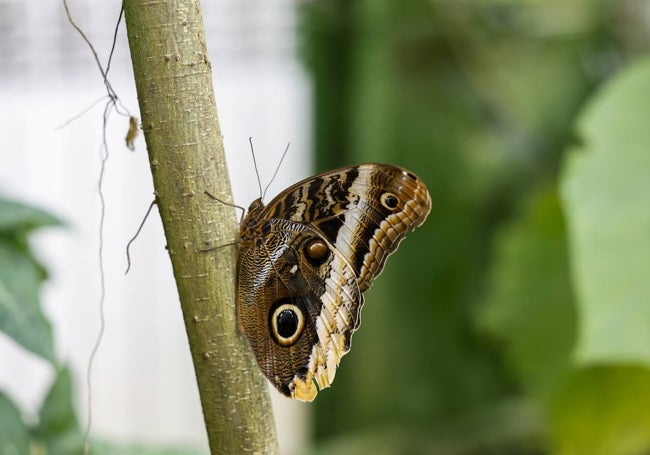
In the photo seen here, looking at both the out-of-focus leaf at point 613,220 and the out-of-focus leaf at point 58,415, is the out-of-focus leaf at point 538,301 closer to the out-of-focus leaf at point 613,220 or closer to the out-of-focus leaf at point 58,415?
the out-of-focus leaf at point 613,220

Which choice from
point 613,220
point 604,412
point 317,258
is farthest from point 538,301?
point 317,258

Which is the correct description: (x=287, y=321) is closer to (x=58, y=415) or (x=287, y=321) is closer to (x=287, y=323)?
(x=287, y=323)

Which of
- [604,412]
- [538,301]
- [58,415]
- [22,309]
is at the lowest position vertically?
[604,412]

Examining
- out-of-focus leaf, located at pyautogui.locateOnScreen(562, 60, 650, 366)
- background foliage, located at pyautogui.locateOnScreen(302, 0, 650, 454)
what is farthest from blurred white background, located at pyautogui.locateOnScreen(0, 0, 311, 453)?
out-of-focus leaf, located at pyautogui.locateOnScreen(562, 60, 650, 366)

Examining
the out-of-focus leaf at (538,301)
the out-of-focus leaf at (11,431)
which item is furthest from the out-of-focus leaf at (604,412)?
the out-of-focus leaf at (11,431)

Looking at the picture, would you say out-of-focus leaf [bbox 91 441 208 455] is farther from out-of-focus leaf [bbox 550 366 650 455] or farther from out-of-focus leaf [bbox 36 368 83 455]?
out-of-focus leaf [bbox 550 366 650 455]

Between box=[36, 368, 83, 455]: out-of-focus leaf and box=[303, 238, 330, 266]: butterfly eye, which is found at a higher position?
box=[303, 238, 330, 266]: butterfly eye

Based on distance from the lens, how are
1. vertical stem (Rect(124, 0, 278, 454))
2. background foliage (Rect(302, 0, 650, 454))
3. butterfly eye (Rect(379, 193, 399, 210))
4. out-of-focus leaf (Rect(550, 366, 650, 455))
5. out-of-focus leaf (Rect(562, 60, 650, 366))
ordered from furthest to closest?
background foliage (Rect(302, 0, 650, 454)) < out-of-focus leaf (Rect(550, 366, 650, 455)) < out-of-focus leaf (Rect(562, 60, 650, 366)) < butterfly eye (Rect(379, 193, 399, 210)) < vertical stem (Rect(124, 0, 278, 454))
